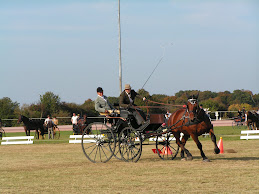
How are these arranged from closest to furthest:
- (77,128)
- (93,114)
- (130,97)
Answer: (130,97) → (77,128) → (93,114)

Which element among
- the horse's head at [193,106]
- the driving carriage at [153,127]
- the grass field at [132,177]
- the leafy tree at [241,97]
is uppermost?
the leafy tree at [241,97]

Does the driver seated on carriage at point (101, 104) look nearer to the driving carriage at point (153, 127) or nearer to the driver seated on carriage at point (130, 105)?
the driving carriage at point (153, 127)

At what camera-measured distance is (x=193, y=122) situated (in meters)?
15.1

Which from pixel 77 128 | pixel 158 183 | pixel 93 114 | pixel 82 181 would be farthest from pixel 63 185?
pixel 93 114

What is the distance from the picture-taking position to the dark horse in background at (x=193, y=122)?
14.9 meters

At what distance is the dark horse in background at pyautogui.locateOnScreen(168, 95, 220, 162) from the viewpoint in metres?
14.9

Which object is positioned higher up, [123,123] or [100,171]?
[123,123]

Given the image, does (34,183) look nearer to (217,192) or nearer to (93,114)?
(217,192)

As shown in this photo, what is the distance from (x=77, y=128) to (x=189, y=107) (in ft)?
69.1

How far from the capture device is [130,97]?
52.5 ft

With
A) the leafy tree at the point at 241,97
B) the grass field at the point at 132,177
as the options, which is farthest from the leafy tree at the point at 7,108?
the grass field at the point at 132,177

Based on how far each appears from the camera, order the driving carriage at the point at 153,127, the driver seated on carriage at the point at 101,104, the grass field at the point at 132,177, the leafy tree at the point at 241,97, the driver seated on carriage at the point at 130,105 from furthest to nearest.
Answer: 1. the leafy tree at the point at 241,97
2. the driver seated on carriage at the point at 101,104
3. the driver seated on carriage at the point at 130,105
4. the driving carriage at the point at 153,127
5. the grass field at the point at 132,177

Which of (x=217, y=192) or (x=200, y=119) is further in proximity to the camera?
(x=200, y=119)

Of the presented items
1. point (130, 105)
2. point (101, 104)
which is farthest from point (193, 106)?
point (101, 104)
